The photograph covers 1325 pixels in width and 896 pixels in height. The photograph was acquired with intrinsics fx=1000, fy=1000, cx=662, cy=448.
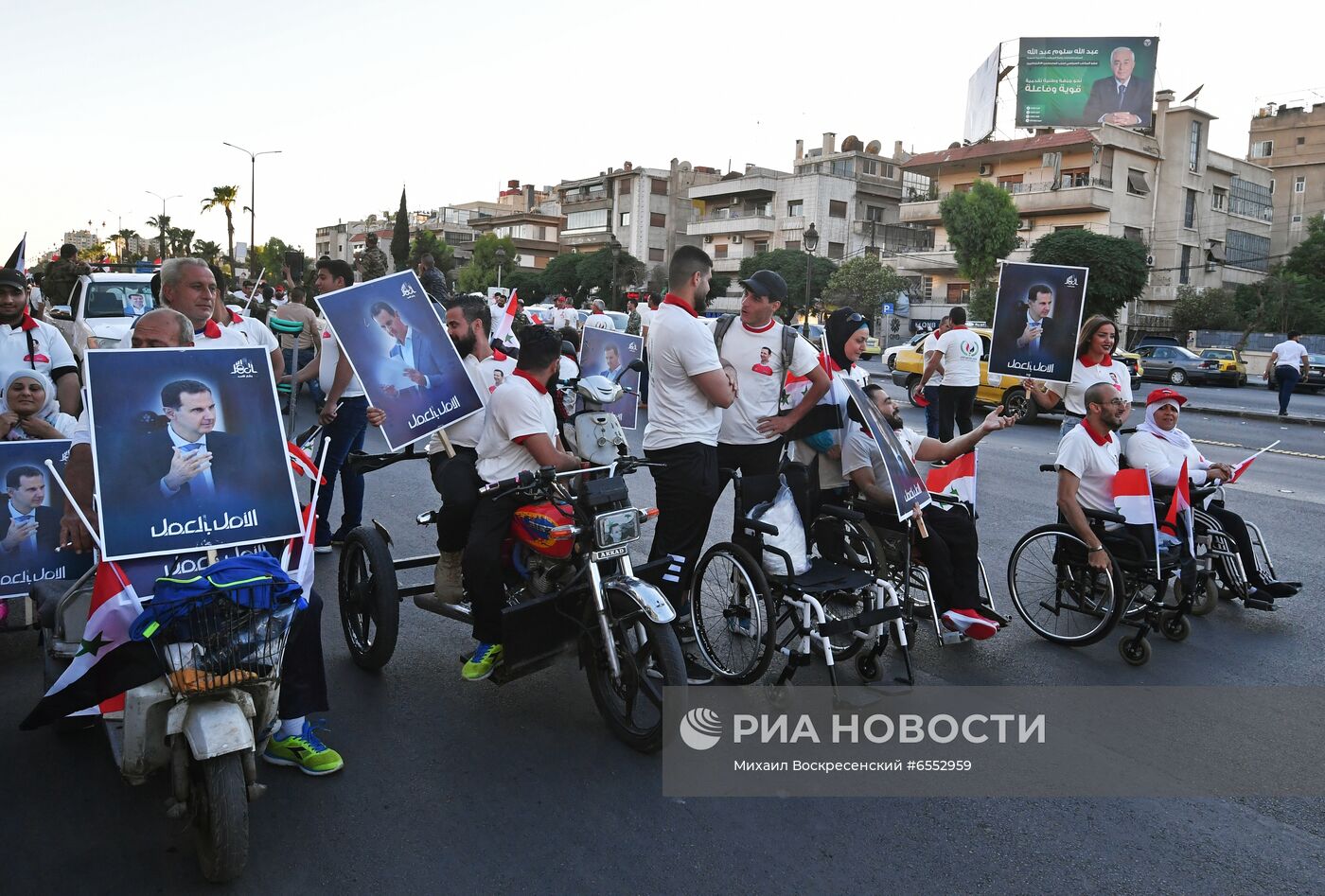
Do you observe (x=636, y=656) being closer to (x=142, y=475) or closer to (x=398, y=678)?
(x=398, y=678)

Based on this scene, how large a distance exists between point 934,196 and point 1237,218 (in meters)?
20.0

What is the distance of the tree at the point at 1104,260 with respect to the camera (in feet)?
134

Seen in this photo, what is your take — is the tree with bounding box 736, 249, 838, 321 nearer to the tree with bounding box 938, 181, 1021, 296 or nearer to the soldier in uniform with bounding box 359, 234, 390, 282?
the tree with bounding box 938, 181, 1021, 296

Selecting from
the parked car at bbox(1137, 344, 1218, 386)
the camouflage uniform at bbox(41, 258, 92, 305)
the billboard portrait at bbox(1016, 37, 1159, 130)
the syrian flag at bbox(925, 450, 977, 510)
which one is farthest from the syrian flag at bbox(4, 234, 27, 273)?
the billboard portrait at bbox(1016, 37, 1159, 130)

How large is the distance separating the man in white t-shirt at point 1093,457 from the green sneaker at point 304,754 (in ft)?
13.7

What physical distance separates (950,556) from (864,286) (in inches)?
2003

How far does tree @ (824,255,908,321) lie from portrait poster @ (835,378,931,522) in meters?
49.7

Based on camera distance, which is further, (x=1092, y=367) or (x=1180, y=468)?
(x=1092, y=367)

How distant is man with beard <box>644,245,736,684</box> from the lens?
16.5ft

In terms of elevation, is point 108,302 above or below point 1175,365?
above

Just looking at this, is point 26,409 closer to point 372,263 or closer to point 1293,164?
point 372,263

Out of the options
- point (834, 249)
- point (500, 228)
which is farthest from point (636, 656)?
point (500, 228)

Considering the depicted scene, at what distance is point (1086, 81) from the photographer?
6206cm

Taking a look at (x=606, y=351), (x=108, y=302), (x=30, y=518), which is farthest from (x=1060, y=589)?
(x=108, y=302)
